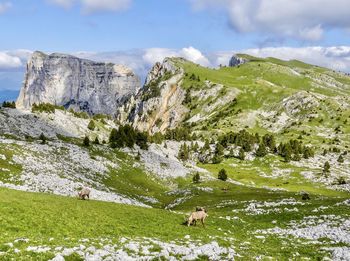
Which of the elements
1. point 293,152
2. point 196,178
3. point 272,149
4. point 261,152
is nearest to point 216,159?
point 261,152

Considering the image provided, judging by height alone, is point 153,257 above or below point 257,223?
above

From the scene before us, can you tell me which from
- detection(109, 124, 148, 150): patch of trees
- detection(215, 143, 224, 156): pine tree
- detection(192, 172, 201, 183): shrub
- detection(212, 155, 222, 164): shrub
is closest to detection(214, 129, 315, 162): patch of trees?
detection(215, 143, 224, 156): pine tree

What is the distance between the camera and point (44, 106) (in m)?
158

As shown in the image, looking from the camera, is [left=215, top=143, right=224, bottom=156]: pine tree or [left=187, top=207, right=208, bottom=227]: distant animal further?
[left=215, top=143, right=224, bottom=156]: pine tree

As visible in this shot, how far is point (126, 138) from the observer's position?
404 ft

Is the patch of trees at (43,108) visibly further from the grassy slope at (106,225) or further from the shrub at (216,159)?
the grassy slope at (106,225)

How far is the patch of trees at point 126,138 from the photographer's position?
121 m

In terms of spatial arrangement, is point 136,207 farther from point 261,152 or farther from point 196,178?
point 261,152

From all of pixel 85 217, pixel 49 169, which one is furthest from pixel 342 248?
pixel 49 169

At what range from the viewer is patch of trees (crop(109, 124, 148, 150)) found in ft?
397

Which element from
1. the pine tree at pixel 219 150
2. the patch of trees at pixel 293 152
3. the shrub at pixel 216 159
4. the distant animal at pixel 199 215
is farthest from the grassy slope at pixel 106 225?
the pine tree at pixel 219 150

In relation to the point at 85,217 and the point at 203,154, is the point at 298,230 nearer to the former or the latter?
the point at 85,217

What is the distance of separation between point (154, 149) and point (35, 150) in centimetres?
6234

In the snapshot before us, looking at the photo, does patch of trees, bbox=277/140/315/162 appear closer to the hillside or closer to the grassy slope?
the hillside
